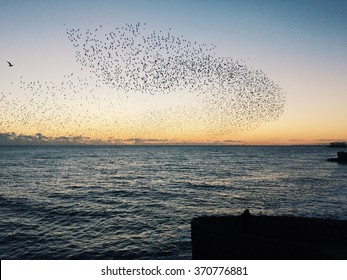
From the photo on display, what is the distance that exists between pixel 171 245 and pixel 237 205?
538 inches

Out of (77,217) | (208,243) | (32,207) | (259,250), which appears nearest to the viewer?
(259,250)

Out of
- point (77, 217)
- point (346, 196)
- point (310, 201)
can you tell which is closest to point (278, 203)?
point (310, 201)

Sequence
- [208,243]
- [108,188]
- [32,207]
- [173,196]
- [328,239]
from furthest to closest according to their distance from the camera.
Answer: [108,188]
[173,196]
[32,207]
[328,239]
[208,243]

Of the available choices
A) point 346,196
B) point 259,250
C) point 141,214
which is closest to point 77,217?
point 141,214

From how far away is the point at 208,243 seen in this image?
1177 centimetres

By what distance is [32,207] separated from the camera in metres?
27.7

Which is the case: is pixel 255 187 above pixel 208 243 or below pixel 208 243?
below

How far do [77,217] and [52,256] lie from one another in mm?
8465

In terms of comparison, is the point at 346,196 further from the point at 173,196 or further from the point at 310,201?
the point at 173,196

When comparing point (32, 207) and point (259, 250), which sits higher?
point (259, 250)

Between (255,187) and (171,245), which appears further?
(255,187)

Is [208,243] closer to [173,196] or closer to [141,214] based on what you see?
[141,214]

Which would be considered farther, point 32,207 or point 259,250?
point 32,207

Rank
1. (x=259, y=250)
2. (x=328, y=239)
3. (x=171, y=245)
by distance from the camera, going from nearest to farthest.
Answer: (x=259, y=250) < (x=328, y=239) < (x=171, y=245)
